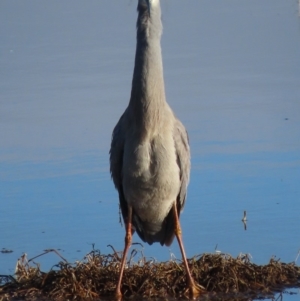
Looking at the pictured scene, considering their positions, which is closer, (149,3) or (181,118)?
(149,3)

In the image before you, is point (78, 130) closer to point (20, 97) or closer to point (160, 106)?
point (20, 97)

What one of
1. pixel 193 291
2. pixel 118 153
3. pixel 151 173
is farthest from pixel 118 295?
pixel 118 153

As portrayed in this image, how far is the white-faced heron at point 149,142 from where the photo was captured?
7328mm

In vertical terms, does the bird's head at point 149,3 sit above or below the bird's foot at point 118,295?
above

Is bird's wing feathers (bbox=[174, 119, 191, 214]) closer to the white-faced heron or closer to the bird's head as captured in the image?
the white-faced heron

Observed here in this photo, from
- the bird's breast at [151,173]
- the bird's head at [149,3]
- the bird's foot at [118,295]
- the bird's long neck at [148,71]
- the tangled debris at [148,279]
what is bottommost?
the bird's foot at [118,295]

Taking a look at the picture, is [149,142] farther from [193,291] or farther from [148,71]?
[193,291]

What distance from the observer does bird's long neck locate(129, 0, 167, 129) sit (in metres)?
7.31

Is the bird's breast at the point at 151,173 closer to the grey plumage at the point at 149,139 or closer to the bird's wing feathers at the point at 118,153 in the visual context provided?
the grey plumage at the point at 149,139

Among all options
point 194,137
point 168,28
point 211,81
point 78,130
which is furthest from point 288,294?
point 168,28

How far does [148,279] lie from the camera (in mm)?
7312

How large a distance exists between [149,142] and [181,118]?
397 cm

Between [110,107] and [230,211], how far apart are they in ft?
11.1

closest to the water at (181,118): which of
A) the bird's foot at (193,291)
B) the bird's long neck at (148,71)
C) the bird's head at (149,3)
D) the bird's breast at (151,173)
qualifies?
the bird's foot at (193,291)
